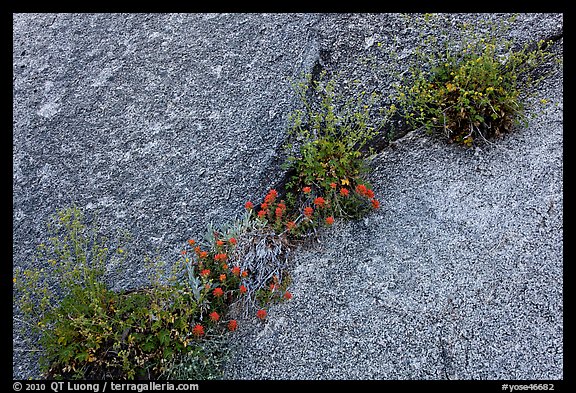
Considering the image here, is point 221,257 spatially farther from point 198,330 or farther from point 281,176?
point 281,176

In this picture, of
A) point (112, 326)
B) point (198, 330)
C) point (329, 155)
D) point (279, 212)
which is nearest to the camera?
point (198, 330)

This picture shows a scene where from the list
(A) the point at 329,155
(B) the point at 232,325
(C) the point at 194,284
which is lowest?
(B) the point at 232,325

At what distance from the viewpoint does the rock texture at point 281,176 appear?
3604 mm

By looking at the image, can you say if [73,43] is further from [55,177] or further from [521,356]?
[521,356]

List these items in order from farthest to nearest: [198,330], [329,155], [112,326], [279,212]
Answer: [329,155], [279,212], [112,326], [198,330]

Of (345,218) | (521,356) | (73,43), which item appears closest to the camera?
(521,356)

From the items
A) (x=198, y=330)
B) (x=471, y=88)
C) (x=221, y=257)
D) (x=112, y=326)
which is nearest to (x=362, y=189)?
(x=221, y=257)

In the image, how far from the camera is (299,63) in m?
4.82

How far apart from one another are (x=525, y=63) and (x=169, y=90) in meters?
3.10

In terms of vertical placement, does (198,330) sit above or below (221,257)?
below

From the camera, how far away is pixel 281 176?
4.35 metres

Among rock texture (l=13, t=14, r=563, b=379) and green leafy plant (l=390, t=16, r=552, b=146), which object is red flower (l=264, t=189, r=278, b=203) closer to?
rock texture (l=13, t=14, r=563, b=379)

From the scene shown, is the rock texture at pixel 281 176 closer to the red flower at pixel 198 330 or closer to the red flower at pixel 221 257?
the red flower at pixel 198 330

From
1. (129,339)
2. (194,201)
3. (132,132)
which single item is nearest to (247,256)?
(194,201)
